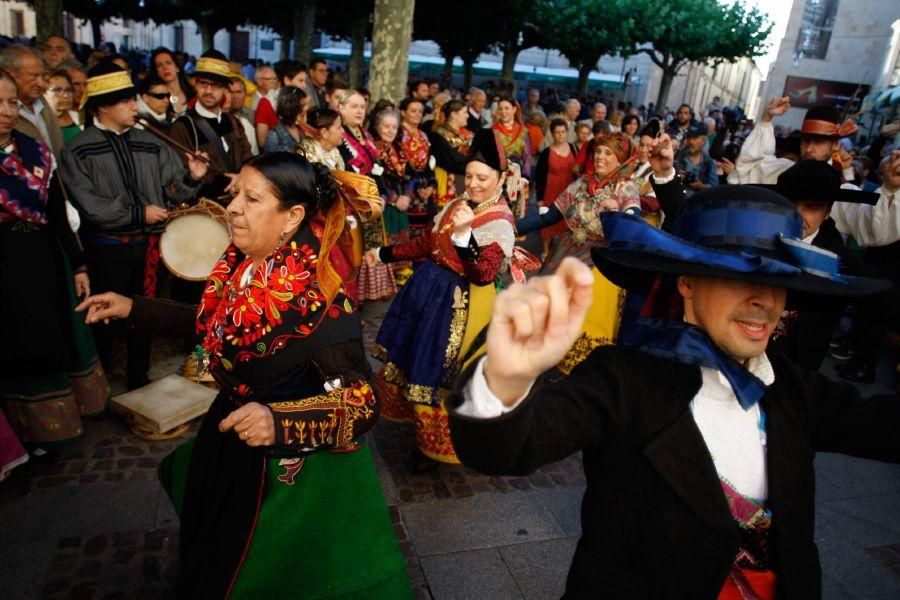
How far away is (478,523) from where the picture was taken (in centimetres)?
365

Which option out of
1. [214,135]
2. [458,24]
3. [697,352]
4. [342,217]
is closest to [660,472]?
[697,352]

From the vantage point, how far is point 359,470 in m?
2.34

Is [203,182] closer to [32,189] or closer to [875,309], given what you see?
[32,189]

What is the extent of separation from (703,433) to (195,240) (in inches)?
137

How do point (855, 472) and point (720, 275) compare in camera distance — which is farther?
point (855, 472)

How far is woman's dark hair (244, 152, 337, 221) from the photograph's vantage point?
236 centimetres

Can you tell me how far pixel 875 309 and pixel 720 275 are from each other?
471 cm

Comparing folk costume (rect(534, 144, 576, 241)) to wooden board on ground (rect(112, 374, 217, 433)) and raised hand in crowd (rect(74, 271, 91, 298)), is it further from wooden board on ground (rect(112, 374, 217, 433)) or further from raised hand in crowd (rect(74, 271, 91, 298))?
raised hand in crowd (rect(74, 271, 91, 298))

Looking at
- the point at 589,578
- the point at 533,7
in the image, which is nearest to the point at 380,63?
the point at 589,578

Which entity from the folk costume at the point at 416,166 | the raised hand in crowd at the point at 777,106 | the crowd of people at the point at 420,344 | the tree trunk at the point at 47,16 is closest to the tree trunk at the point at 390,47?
the folk costume at the point at 416,166

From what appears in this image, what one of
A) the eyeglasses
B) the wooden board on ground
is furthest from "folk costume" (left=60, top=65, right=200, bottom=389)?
the eyeglasses

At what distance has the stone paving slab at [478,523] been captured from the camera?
347cm

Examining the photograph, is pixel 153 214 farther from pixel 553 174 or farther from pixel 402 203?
pixel 553 174

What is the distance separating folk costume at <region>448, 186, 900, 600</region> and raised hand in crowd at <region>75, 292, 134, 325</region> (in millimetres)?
1855
